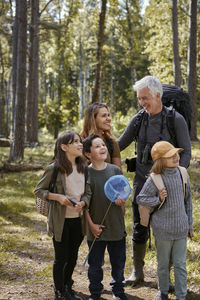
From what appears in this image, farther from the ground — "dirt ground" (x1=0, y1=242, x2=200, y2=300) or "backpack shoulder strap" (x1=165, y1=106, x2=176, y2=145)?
"backpack shoulder strap" (x1=165, y1=106, x2=176, y2=145)

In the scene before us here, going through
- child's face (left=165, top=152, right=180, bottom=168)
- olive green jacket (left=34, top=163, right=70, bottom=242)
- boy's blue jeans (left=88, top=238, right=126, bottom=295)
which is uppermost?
child's face (left=165, top=152, right=180, bottom=168)

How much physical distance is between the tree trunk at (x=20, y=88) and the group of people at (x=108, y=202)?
9808mm

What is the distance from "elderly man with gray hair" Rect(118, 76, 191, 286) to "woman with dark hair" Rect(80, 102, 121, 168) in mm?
283

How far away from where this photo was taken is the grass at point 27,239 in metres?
4.88

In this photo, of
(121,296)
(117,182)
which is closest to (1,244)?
(121,296)

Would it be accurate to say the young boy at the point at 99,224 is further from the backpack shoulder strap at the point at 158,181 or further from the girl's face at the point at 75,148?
the backpack shoulder strap at the point at 158,181

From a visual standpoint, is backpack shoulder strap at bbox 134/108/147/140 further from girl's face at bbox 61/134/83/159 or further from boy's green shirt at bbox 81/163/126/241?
girl's face at bbox 61/134/83/159

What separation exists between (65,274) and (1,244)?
100 inches

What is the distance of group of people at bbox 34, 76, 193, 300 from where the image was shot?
334 cm

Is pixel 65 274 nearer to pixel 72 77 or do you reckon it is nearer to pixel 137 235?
pixel 137 235

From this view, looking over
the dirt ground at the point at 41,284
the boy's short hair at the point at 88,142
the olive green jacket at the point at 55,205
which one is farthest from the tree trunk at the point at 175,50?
the olive green jacket at the point at 55,205

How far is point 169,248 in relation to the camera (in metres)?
3.38

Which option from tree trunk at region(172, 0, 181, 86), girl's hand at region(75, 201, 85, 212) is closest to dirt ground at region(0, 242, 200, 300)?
girl's hand at region(75, 201, 85, 212)

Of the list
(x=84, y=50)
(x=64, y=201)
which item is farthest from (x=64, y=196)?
(x=84, y=50)
